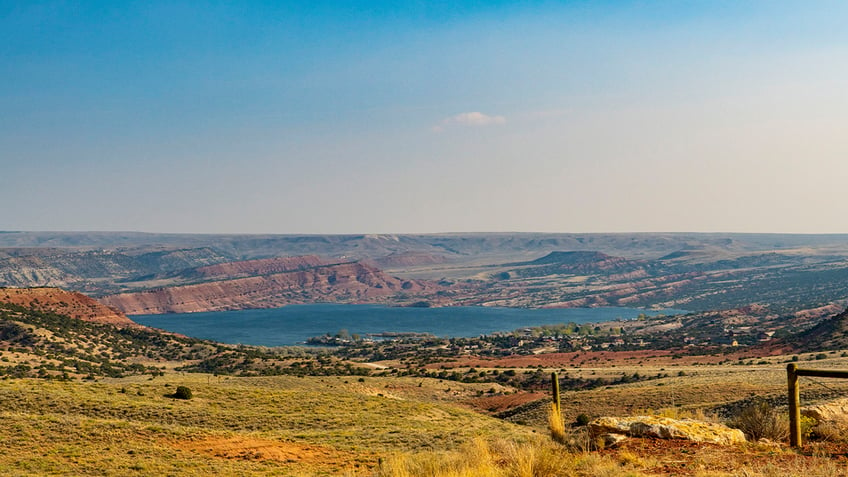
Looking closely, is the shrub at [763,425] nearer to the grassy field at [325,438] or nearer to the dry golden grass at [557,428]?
the grassy field at [325,438]

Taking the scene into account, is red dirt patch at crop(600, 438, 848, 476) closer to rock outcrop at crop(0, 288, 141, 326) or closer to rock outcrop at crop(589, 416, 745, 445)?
rock outcrop at crop(589, 416, 745, 445)

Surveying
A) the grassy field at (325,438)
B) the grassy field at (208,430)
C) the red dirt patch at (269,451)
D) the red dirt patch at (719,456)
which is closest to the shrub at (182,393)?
the grassy field at (208,430)

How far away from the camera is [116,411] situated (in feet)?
80.4

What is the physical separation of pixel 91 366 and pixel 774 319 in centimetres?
11494

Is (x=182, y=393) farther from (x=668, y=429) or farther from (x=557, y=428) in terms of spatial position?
(x=668, y=429)

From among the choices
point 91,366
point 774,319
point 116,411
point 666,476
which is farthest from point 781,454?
point 774,319

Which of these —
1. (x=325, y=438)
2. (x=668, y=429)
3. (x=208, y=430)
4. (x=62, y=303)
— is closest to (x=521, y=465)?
(x=668, y=429)

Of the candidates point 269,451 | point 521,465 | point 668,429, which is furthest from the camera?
point 269,451

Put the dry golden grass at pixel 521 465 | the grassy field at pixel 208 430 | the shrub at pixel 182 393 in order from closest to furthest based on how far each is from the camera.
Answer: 1. the dry golden grass at pixel 521 465
2. the grassy field at pixel 208 430
3. the shrub at pixel 182 393

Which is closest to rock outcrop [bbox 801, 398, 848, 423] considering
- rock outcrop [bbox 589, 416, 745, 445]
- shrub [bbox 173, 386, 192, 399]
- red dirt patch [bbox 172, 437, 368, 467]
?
rock outcrop [bbox 589, 416, 745, 445]

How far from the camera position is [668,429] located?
11.3 meters

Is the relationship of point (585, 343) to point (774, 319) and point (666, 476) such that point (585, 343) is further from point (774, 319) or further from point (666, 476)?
point (666, 476)

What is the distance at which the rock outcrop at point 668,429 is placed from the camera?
11.2m

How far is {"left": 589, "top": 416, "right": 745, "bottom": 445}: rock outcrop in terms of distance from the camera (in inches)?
441
